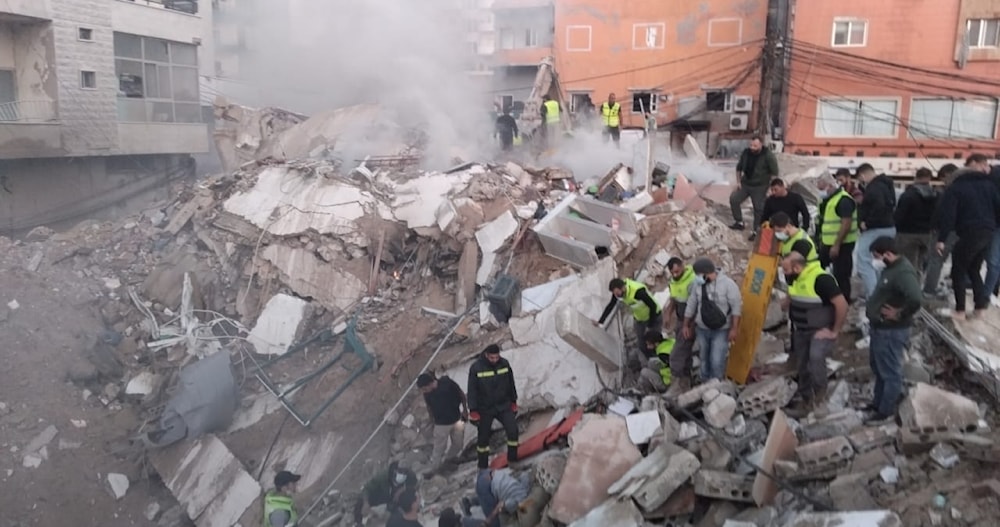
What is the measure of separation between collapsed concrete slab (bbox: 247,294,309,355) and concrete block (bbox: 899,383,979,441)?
23.7 ft

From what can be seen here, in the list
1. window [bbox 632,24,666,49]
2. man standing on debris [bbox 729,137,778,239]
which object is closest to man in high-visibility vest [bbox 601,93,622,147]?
man standing on debris [bbox 729,137,778,239]

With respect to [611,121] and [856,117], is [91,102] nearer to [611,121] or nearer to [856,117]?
[611,121]

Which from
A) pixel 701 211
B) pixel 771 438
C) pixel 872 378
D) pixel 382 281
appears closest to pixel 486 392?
pixel 771 438

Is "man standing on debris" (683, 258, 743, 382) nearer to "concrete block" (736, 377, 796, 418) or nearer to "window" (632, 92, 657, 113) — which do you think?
"concrete block" (736, 377, 796, 418)

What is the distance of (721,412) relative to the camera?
226 inches

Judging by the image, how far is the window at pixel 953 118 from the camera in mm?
20484

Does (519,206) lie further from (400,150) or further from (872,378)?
(872,378)

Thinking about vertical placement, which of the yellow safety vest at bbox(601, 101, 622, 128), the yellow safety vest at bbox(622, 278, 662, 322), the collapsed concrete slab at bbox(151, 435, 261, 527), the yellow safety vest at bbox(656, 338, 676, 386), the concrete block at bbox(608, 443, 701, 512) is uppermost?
the yellow safety vest at bbox(601, 101, 622, 128)

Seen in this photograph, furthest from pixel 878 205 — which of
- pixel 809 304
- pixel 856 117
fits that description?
pixel 856 117

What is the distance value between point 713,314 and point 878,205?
190cm

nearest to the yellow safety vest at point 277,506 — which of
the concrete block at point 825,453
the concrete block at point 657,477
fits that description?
the concrete block at point 657,477

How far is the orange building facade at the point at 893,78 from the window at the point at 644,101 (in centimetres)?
428

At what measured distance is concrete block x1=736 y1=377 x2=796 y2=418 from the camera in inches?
228

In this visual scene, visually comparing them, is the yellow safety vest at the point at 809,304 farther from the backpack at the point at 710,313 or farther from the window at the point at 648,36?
the window at the point at 648,36
